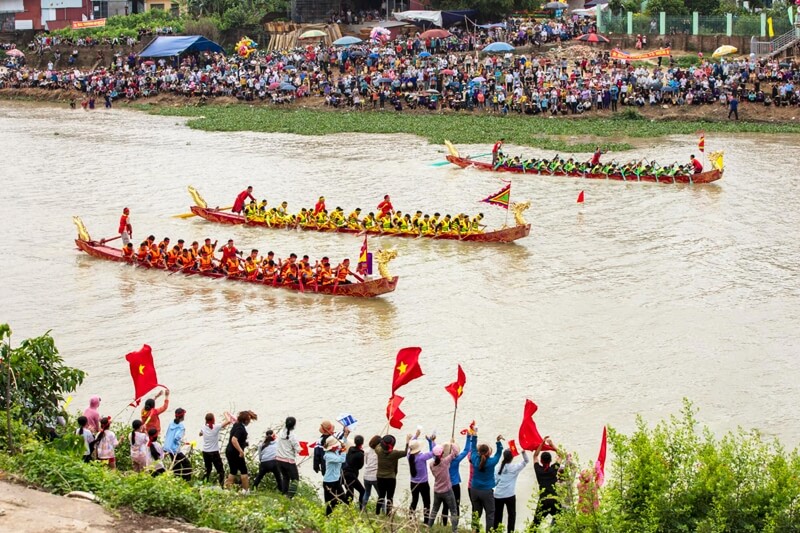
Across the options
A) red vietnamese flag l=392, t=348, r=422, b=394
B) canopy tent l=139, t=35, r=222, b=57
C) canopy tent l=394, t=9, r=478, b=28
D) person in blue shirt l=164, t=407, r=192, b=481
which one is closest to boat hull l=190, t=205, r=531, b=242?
red vietnamese flag l=392, t=348, r=422, b=394

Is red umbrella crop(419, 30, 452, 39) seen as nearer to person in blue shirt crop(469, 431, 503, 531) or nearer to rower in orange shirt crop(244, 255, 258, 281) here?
rower in orange shirt crop(244, 255, 258, 281)

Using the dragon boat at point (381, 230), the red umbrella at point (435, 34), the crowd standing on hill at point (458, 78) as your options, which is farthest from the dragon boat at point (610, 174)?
the red umbrella at point (435, 34)

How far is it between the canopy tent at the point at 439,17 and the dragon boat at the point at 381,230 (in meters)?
25.9

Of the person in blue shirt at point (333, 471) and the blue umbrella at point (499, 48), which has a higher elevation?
the blue umbrella at point (499, 48)

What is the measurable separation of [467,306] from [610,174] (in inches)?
462

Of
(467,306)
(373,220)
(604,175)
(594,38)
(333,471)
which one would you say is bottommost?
(467,306)

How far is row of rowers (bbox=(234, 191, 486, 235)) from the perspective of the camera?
22406mm

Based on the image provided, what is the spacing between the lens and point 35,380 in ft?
35.3

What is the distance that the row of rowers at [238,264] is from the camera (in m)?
18.9

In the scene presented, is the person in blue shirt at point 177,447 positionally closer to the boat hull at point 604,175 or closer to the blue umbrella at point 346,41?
the boat hull at point 604,175

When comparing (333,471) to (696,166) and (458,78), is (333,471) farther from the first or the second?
(458,78)

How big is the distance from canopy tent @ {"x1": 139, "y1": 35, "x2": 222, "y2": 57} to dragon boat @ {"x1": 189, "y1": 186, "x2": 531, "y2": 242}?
27.0 m

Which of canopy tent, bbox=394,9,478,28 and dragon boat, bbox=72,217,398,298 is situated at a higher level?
canopy tent, bbox=394,9,478,28

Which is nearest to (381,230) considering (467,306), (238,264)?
(238,264)
